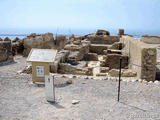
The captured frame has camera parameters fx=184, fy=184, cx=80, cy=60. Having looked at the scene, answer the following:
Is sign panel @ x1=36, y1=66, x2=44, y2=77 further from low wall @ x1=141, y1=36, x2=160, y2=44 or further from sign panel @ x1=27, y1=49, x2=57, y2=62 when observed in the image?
low wall @ x1=141, y1=36, x2=160, y2=44

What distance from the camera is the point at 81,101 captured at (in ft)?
16.3

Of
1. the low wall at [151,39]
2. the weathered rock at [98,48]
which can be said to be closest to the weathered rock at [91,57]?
the weathered rock at [98,48]

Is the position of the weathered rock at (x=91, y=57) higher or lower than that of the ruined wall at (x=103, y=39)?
lower

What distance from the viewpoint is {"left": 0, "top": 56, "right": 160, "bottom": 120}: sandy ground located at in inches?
166

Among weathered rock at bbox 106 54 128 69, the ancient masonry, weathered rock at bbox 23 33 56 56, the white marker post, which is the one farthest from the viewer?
weathered rock at bbox 23 33 56 56

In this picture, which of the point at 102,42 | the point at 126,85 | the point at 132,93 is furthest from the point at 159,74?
the point at 102,42

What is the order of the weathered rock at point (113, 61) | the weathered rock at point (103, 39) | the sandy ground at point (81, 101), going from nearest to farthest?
the sandy ground at point (81, 101) → the weathered rock at point (113, 61) → the weathered rock at point (103, 39)

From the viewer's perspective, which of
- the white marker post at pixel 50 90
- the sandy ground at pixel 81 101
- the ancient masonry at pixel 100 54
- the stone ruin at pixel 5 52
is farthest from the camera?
the stone ruin at pixel 5 52

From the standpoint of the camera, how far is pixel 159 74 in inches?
293

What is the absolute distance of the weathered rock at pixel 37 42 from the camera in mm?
12766

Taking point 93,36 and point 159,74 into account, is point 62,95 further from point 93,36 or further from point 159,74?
point 93,36

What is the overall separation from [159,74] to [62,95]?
4.28 m

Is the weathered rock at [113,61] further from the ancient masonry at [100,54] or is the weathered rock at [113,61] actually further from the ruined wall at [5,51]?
the ruined wall at [5,51]

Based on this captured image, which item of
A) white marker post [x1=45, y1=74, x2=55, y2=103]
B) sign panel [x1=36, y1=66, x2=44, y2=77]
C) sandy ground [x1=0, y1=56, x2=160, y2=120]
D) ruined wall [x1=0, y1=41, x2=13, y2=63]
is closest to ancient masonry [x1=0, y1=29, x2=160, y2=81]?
ruined wall [x1=0, y1=41, x2=13, y2=63]
